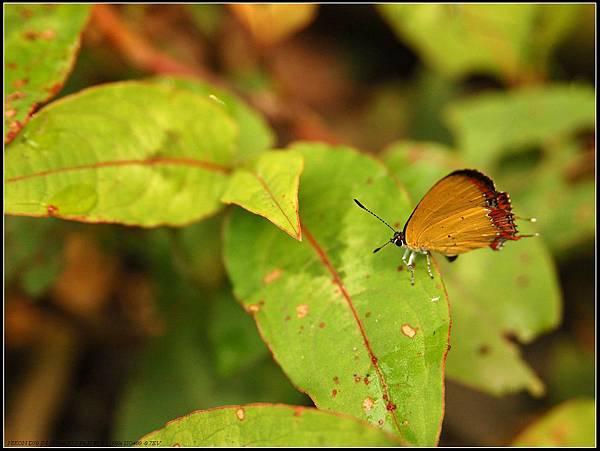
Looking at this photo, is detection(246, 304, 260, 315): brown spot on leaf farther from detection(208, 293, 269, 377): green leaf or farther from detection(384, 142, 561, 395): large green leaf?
detection(384, 142, 561, 395): large green leaf

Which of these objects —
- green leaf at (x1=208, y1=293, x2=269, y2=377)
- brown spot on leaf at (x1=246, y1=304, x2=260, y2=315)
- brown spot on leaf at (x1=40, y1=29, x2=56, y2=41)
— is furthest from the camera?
green leaf at (x1=208, y1=293, x2=269, y2=377)

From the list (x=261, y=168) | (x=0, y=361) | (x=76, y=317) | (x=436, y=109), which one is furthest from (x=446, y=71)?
(x=0, y=361)

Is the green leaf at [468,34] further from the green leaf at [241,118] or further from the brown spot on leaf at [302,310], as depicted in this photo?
the brown spot on leaf at [302,310]

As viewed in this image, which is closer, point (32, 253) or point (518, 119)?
point (32, 253)

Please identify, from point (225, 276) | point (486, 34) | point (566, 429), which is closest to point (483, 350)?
point (566, 429)

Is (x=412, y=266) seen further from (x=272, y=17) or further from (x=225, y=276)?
(x=272, y=17)

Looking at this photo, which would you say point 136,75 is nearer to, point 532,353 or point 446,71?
point 446,71

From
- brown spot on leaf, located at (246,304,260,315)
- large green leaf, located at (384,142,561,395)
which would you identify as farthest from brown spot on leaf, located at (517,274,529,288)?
brown spot on leaf, located at (246,304,260,315)
